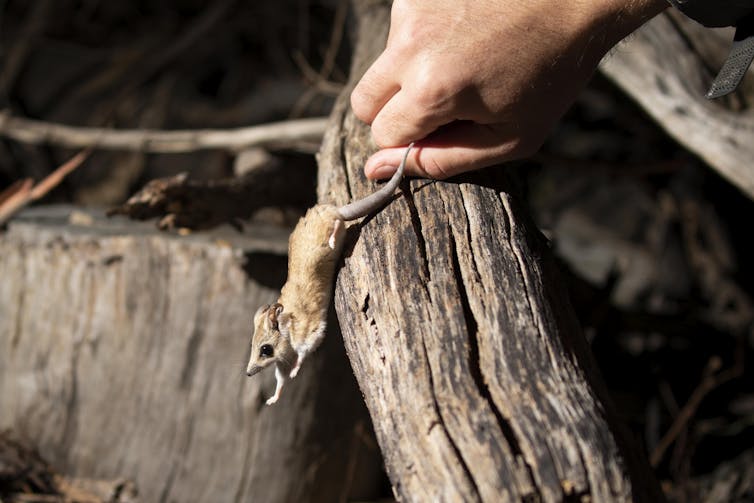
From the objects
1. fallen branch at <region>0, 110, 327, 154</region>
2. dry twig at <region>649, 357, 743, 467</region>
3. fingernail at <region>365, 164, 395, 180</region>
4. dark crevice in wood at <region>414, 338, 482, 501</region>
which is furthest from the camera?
fallen branch at <region>0, 110, 327, 154</region>

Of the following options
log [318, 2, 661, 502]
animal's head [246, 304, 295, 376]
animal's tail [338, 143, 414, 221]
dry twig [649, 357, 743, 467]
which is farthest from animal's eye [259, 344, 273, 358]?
dry twig [649, 357, 743, 467]

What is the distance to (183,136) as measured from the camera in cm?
354

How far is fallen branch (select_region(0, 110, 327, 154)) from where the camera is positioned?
3352 mm

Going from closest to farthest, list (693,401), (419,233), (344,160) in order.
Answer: (419,233)
(344,160)
(693,401)

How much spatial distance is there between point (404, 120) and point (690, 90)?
1479 mm

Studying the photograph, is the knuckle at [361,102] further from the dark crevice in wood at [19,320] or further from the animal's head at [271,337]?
the dark crevice in wood at [19,320]

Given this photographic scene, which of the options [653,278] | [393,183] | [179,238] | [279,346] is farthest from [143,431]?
[653,278]

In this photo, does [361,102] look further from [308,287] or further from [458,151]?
[308,287]

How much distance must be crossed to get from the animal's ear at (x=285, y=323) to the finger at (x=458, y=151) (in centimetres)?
41

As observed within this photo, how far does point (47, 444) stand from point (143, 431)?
17.0 inches

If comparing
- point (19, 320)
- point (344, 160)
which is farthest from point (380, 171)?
point (19, 320)

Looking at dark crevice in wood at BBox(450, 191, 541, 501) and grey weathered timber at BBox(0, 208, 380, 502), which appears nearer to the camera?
dark crevice in wood at BBox(450, 191, 541, 501)

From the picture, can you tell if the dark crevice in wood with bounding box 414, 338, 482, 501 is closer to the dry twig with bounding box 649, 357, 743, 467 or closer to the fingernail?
the fingernail

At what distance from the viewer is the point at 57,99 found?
5.21 meters
